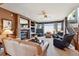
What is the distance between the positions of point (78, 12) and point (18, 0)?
1.29 metres

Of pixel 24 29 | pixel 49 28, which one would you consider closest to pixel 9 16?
pixel 24 29

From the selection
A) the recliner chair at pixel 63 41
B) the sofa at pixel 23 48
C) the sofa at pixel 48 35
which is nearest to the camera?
the sofa at pixel 23 48

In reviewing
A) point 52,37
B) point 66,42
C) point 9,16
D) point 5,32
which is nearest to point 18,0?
point 9,16

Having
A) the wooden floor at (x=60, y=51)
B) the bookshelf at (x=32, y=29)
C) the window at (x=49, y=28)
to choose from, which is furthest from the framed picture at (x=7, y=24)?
the wooden floor at (x=60, y=51)

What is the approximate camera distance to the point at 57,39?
3.57 metres

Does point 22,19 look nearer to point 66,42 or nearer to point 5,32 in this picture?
point 5,32

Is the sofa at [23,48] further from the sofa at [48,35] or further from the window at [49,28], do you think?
the window at [49,28]

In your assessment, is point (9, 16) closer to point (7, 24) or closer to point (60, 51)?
point (7, 24)

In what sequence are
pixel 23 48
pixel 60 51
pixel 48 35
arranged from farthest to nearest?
pixel 48 35 → pixel 60 51 → pixel 23 48

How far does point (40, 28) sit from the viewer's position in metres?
3.66

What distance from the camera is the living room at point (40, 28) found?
11.4 feet

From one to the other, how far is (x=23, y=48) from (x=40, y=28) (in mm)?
616

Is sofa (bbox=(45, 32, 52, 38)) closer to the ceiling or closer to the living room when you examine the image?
the living room

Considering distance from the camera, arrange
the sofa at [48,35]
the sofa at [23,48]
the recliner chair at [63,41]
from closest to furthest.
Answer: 1. the sofa at [23,48]
2. the recliner chair at [63,41]
3. the sofa at [48,35]
